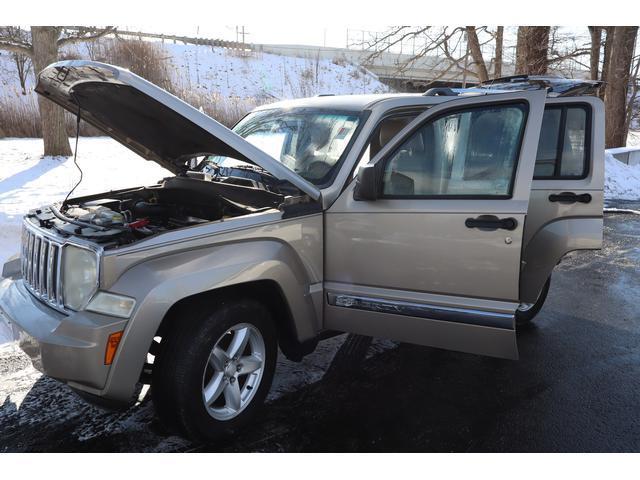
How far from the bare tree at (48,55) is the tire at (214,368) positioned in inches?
411

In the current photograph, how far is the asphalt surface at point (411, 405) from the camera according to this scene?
9.73 ft

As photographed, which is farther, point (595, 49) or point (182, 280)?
point (595, 49)

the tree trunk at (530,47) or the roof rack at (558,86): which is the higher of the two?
the tree trunk at (530,47)

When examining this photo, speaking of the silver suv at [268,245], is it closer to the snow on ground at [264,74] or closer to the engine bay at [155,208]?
the engine bay at [155,208]

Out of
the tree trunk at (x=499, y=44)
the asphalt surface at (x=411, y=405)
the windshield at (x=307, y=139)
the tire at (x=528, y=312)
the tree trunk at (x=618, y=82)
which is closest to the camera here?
the asphalt surface at (x=411, y=405)

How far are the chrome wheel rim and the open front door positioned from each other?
593 mm

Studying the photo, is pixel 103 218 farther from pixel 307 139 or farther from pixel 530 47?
pixel 530 47

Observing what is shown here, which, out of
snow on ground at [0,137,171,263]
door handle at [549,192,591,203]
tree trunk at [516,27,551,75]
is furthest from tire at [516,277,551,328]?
tree trunk at [516,27,551,75]

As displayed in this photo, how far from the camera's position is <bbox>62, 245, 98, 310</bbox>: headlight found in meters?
2.61

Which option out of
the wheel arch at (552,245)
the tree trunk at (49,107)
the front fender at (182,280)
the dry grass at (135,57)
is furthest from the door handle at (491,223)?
the dry grass at (135,57)

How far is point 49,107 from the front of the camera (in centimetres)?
1145

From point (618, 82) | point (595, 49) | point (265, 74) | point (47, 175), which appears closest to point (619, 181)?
point (618, 82)

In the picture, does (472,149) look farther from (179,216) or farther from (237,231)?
(179,216)

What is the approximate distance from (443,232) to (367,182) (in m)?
0.56
